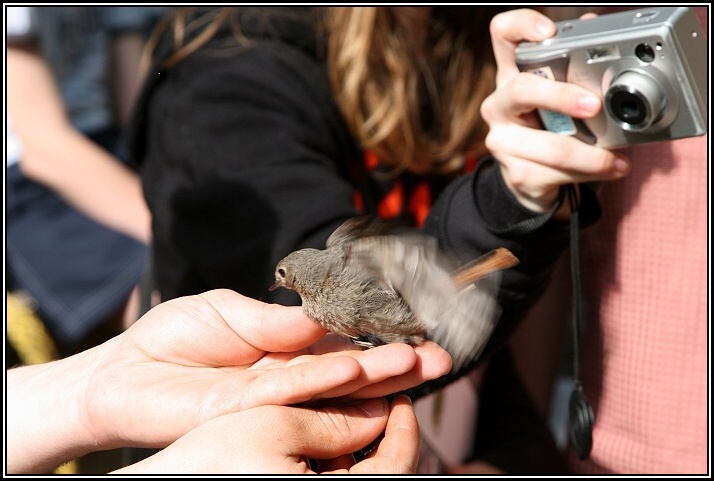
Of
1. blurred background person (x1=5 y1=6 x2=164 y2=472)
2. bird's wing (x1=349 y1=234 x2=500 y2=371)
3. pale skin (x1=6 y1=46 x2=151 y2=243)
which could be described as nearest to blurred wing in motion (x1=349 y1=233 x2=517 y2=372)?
bird's wing (x1=349 y1=234 x2=500 y2=371)

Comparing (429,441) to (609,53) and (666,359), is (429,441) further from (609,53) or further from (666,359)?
(609,53)

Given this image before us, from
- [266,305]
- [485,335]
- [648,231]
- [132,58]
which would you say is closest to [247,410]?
[266,305]

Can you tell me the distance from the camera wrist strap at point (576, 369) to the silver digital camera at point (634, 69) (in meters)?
0.09

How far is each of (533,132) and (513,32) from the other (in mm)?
117

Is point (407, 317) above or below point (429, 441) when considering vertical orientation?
above

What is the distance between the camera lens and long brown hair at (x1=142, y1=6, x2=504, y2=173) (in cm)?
106

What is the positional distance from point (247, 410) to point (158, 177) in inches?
19.8

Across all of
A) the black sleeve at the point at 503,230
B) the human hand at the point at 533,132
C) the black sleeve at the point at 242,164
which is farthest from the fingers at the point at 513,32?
the black sleeve at the point at 242,164

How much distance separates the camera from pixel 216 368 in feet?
1.93

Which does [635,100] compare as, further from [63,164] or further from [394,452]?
[63,164]

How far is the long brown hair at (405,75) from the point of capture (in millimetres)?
1061

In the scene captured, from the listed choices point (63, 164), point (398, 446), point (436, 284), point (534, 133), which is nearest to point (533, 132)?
point (534, 133)

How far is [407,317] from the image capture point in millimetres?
603

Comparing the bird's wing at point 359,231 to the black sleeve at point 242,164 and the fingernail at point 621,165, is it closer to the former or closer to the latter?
the black sleeve at point 242,164
